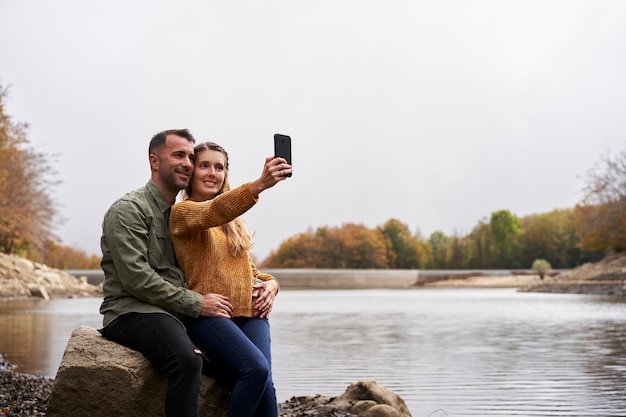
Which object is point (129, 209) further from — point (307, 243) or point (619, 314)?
point (307, 243)

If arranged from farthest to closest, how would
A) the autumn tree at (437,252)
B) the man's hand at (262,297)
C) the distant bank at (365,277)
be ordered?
the autumn tree at (437,252), the distant bank at (365,277), the man's hand at (262,297)

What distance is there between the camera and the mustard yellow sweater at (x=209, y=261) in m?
3.48

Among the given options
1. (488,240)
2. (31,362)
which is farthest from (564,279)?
(31,362)

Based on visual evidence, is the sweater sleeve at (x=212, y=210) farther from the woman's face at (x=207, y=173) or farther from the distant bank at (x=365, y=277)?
the distant bank at (x=365, y=277)

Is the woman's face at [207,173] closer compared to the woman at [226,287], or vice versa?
the woman at [226,287]

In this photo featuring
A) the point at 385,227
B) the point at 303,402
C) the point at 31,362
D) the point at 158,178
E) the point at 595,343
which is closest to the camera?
the point at 158,178

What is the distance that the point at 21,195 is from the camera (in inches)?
1389

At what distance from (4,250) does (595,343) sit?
32.5 metres

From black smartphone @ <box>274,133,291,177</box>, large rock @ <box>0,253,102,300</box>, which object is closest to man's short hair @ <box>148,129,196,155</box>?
black smartphone @ <box>274,133,291,177</box>

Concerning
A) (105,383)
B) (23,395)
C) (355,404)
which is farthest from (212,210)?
(23,395)

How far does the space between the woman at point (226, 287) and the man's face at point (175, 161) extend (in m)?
0.05

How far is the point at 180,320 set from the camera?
3551mm

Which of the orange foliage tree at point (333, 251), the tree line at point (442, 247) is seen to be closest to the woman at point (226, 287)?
the tree line at point (442, 247)

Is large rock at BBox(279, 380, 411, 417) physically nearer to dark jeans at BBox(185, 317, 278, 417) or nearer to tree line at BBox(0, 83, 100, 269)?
dark jeans at BBox(185, 317, 278, 417)
